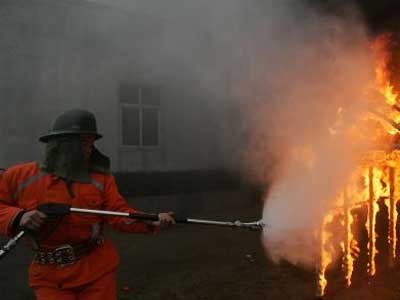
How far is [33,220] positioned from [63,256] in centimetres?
32

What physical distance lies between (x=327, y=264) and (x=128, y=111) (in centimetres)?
593

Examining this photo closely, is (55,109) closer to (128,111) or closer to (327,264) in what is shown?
(128,111)

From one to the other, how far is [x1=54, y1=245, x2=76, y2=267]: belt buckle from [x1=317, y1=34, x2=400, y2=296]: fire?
246 centimetres

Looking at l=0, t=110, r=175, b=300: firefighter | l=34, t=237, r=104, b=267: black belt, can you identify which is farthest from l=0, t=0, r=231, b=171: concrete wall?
l=34, t=237, r=104, b=267: black belt

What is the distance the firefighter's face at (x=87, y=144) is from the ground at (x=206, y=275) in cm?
218

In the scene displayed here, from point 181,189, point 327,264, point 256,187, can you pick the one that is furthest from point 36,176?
point 256,187

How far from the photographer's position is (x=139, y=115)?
30.5 feet

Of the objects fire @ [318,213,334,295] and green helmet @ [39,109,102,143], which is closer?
green helmet @ [39,109,102,143]

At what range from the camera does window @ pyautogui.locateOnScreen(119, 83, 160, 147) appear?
9086 millimetres

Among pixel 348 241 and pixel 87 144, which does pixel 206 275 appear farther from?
pixel 87 144

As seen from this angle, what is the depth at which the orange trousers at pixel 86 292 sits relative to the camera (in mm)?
2438

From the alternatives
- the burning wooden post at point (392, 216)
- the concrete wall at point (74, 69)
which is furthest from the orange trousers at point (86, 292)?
the concrete wall at point (74, 69)

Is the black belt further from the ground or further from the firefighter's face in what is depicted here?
the ground

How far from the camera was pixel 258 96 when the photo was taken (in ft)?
19.8
